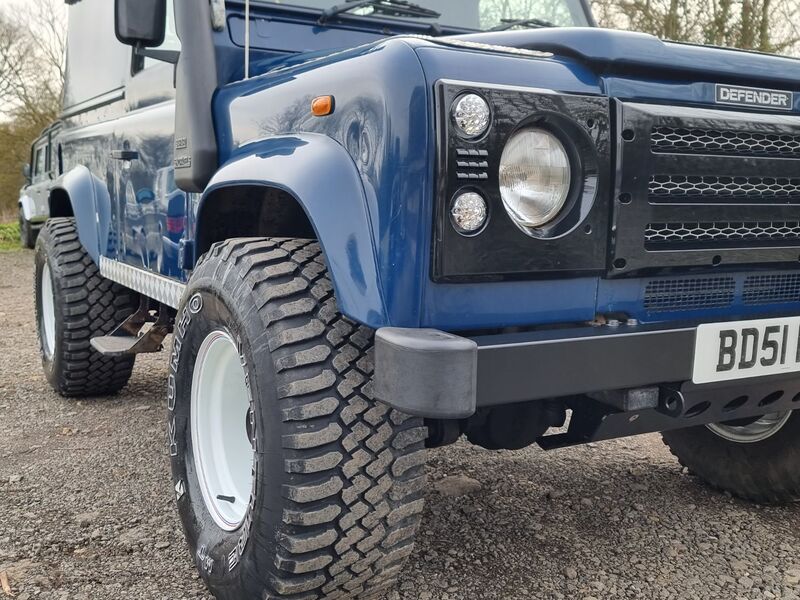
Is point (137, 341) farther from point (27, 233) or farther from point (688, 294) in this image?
point (27, 233)

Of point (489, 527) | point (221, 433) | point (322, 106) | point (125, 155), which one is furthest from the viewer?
point (125, 155)

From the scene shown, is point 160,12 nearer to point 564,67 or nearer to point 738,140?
point 564,67

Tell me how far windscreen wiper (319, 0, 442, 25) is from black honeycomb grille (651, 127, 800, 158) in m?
1.39

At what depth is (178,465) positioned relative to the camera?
7.82ft

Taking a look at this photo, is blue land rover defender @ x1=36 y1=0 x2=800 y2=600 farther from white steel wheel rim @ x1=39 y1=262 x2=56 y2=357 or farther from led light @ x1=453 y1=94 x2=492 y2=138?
white steel wheel rim @ x1=39 y1=262 x2=56 y2=357

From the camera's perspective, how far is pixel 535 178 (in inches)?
69.5

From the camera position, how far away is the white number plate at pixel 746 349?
1854 mm

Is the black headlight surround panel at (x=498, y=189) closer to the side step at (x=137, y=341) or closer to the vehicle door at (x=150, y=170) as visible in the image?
the vehicle door at (x=150, y=170)

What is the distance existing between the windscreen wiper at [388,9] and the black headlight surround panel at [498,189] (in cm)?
131

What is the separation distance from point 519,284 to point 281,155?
0.70 m

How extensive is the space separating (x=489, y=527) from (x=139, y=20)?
6.76 feet

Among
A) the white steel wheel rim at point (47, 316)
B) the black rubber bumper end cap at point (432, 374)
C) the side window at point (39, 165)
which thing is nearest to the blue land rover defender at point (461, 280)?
the black rubber bumper end cap at point (432, 374)

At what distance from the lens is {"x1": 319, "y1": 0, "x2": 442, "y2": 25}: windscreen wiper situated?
2.78 meters

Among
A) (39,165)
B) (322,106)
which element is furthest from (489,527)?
(39,165)
